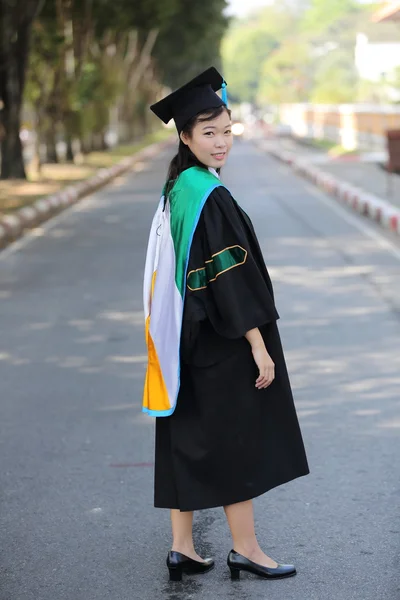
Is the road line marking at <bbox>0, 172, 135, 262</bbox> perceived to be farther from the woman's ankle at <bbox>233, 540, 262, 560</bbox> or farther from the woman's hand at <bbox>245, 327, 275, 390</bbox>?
the woman's hand at <bbox>245, 327, 275, 390</bbox>

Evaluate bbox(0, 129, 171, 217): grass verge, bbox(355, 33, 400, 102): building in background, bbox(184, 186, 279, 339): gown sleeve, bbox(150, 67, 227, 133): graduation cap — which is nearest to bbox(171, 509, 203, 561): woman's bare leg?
bbox(184, 186, 279, 339): gown sleeve

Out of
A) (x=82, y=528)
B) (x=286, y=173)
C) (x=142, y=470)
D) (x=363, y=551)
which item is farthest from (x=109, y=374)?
(x=286, y=173)

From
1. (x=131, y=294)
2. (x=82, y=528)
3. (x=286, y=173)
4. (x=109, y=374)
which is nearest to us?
(x=82, y=528)

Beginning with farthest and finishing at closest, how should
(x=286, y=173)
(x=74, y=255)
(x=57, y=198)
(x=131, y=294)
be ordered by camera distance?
(x=286, y=173)
(x=57, y=198)
(x=74, y=255)
(x=131, y=294)

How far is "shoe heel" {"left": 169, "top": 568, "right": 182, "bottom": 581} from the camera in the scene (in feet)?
13.6

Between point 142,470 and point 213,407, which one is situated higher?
point 213,407

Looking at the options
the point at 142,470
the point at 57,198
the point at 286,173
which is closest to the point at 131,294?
the point at 142,470

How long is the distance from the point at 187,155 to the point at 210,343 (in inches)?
24.3

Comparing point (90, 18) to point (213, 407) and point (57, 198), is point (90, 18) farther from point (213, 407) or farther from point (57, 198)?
point (213, 407)

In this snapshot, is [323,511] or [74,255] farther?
[74,255]

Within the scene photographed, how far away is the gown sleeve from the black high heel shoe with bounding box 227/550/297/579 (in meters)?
0.79

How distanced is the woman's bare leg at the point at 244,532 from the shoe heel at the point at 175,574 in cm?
20

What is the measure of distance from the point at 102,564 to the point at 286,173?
1063 inches

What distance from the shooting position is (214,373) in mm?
3947
